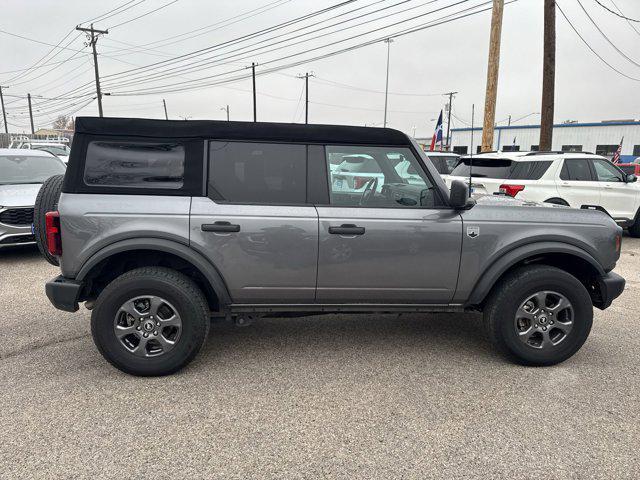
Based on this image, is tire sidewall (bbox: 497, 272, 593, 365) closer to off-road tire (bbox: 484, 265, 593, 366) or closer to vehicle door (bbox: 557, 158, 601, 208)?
off-road tire (bbox: 484, 265, 593, 366)

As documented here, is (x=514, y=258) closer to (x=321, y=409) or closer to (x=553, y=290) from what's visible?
(x=553, y=290)

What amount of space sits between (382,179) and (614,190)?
776 cm

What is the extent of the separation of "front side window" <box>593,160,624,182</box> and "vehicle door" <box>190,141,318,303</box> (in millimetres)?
7986

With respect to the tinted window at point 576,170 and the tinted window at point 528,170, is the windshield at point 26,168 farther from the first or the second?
the tinted window at point 576,170

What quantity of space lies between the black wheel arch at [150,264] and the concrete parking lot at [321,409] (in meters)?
0.61

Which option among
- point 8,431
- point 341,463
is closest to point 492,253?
point 341,463

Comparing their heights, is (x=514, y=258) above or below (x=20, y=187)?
below

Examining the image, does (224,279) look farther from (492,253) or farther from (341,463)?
(492,253)

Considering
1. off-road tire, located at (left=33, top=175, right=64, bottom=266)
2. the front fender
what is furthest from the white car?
off-road tire, located at (left=33, top=175, right=64, bottom=266)

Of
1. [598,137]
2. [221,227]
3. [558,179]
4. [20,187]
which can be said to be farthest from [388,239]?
[598,137]

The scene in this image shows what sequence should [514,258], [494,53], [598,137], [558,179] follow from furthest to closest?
[598,137] → [494,53] → [558,179] → [514,258]

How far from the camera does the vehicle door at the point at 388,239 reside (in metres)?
3.37

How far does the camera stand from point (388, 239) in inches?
133

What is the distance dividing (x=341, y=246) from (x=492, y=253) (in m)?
1.18
